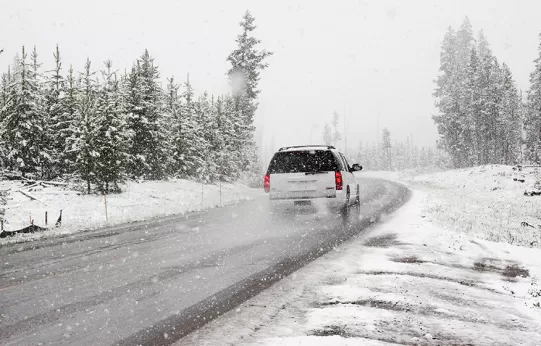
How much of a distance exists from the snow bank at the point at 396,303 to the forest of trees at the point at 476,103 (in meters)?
47.1

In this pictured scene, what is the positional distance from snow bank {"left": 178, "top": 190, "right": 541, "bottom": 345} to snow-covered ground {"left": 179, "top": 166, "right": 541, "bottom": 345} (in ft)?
0.03

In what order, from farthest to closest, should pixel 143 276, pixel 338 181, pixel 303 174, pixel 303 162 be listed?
pixel 303 162 < pixel 303 174 < pixel 338 181 < pixel 143 276

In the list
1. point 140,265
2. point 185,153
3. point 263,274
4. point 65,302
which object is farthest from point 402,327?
point 185,153

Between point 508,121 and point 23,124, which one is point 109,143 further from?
point 508,121

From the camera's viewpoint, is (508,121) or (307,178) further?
(508,121)

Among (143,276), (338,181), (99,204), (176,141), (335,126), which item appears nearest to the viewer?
(143,276)

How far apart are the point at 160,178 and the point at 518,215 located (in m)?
22.2

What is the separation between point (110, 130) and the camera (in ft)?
74.6

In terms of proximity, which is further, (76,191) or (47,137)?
(47,137)

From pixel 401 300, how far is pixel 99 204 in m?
19.0

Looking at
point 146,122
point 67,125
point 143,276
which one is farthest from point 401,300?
point 67,125

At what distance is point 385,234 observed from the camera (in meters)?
9.91

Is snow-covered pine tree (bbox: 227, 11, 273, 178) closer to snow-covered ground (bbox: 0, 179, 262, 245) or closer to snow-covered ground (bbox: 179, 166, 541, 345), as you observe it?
snow-covered ground (bbox: 0, 179, 262, 245)

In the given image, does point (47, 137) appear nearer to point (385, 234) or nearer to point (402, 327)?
point (385, 234)
